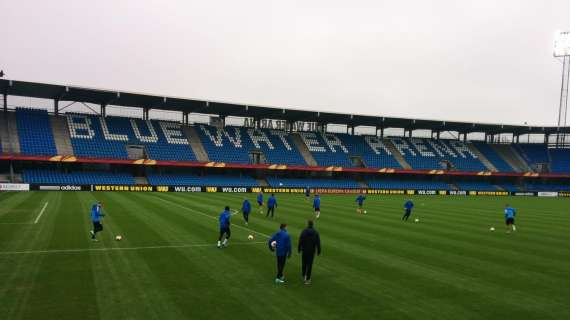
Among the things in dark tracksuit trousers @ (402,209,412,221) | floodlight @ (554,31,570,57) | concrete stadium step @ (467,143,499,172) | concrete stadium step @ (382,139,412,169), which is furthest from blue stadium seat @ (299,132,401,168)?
dark tracksuit trousers @ (402,209,412,221)

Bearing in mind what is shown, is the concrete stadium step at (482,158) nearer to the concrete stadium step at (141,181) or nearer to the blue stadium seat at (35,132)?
the concrete stadium step at (141,181)

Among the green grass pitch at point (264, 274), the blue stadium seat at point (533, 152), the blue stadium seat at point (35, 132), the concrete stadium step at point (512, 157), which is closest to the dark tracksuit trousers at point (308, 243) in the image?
the green grass pitch at point (264, 274)

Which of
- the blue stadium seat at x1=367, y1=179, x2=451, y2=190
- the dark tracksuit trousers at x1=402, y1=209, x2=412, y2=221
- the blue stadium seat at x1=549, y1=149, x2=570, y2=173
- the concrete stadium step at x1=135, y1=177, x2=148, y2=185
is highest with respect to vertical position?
the blue stadium seat at x1=549, y1=149, x2=570, y2=173

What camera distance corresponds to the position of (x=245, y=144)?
229 ft

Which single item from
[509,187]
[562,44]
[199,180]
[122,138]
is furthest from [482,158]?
[122,138]

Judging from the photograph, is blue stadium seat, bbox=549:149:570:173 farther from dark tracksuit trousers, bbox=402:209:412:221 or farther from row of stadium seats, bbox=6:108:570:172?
dark tracksuit trousers, bbox=402:209:412:221

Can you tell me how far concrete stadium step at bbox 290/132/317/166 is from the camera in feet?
230

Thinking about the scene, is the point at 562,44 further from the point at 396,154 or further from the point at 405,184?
the point at 405,184

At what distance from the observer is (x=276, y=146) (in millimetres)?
71500

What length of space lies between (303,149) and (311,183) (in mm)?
8624

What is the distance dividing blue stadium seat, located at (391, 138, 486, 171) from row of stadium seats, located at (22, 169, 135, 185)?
48.7m

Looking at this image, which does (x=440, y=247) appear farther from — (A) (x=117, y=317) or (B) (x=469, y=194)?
(B) (x=469, y=194)

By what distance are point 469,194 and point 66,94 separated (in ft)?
213

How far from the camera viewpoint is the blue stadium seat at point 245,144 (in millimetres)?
65688
